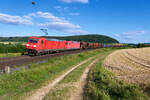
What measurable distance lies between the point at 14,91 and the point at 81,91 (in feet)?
14.5

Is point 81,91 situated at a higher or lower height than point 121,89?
lower

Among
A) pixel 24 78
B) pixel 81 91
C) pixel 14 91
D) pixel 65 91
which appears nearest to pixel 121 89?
pixel 81 91

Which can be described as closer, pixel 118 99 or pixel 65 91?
pixel 118 99

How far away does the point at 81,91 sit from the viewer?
9.34 m

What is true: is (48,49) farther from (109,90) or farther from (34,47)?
(109,90)

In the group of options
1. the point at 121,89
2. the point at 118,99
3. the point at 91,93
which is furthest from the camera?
the point at 91,93

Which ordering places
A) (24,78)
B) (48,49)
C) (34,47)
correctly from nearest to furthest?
(24,78)
(34,47)
(48,49)

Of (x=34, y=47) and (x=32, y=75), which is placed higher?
(x=34, y=47)

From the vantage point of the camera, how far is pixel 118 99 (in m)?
7.30

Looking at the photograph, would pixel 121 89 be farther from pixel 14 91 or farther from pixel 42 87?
pixel 14 91

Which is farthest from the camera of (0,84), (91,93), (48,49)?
(48,49)

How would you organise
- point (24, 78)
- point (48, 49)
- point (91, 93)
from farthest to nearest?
point (48, 49), point (24, 78), point (91, 93)

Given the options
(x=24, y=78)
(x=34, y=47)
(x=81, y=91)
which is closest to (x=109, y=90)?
(x=81, y=91)

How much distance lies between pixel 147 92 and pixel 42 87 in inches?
266
